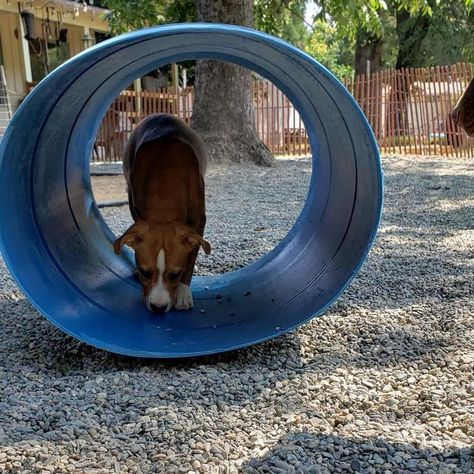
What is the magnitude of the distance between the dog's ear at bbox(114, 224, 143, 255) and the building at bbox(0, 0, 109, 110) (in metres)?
14.6

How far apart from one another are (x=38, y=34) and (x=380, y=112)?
1095 cm

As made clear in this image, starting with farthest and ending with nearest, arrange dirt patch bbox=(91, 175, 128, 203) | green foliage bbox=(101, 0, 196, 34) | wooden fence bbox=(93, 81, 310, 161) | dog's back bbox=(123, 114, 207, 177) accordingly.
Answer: wooden fence bbox=(93, 81, 310, 161)
green foliage bbox=(101, 0, 196, 34)
dirt patch bbox=(91, 175, 128, 203)
dog's back bbox=(123, 114, 207, 177)

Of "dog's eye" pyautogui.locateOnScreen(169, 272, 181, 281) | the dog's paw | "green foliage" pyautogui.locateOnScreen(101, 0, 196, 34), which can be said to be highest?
"green foliage" pyautogui.locateOnScreen(101, 0, 196, 34)

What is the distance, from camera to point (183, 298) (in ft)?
14.9

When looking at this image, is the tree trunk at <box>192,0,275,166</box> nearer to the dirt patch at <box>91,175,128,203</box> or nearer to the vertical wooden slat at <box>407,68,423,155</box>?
the dirt patch at <box>91,175,128,203</box>

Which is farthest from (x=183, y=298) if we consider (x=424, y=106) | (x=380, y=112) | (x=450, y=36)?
(x=450, y=36)

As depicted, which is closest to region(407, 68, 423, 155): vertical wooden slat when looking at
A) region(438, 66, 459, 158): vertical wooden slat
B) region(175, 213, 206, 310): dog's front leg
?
region(438, 66, 459, 158): vertical wooden slat

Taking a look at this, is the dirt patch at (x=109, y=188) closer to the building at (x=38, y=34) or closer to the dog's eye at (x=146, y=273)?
the dog's eye at (x=146, y=273)

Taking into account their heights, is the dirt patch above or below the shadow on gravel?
above

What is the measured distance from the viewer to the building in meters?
18.2

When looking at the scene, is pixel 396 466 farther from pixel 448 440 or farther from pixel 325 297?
pixel 325 297

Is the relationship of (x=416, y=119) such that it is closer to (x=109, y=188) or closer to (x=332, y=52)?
(x=109, y=188)

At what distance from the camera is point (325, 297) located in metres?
4.09

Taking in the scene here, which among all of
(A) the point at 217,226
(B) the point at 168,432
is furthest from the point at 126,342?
(A) the point at 217,226
